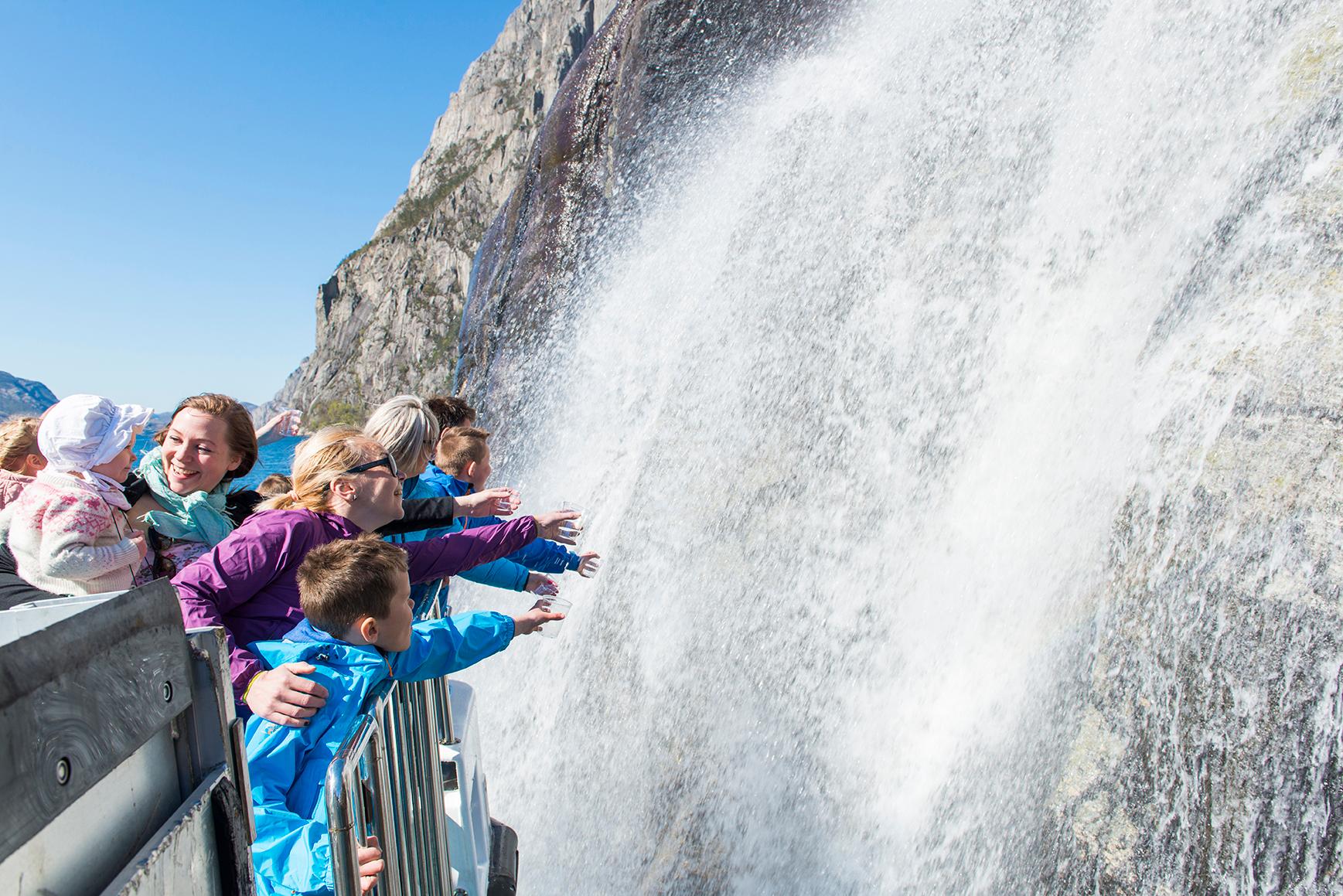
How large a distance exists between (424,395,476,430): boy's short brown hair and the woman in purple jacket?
191cm

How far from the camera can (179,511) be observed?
315 cm

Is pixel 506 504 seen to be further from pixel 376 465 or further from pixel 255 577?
pixel 255 577

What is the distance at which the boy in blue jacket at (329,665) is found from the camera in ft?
6.51

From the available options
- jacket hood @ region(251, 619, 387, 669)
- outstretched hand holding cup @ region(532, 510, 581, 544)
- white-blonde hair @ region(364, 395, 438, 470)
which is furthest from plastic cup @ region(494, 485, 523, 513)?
jacket hood @ region(251, 619, 387, 669)

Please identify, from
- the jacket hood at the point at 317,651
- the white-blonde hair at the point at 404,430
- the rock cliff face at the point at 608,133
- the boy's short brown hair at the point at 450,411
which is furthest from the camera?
the rock cliff face at the point at 608,133

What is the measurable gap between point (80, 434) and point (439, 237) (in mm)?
113938

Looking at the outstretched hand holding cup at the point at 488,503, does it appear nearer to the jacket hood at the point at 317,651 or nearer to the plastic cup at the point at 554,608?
the plastic cup at the point at 554,608

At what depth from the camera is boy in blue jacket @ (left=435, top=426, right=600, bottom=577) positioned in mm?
4684

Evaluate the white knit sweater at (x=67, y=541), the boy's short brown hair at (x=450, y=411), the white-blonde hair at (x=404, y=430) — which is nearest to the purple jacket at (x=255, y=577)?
the white knit sweater at (x=67, y=541)

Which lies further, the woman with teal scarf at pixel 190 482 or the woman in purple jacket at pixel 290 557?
the woman with teal scarf at pixel 190 482

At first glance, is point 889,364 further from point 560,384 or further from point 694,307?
point 560,384

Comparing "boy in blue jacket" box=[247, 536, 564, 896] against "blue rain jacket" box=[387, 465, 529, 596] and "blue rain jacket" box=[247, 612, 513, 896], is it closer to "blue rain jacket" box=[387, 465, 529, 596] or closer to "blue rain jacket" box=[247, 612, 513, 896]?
"blue rain jacket" box=[247, 612, 513, 896]

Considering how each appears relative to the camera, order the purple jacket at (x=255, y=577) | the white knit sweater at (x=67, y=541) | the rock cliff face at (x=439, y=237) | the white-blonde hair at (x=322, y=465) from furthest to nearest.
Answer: the rock cliff face at (x=439, y=237) → the white-blonde hair at (x=322, y=465) → the white knit sweater at (x=67, y=541) → the purple jacket at (x=255, y=577)

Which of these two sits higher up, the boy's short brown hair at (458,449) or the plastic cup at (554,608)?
the boy's short brown hair at (458,449)
